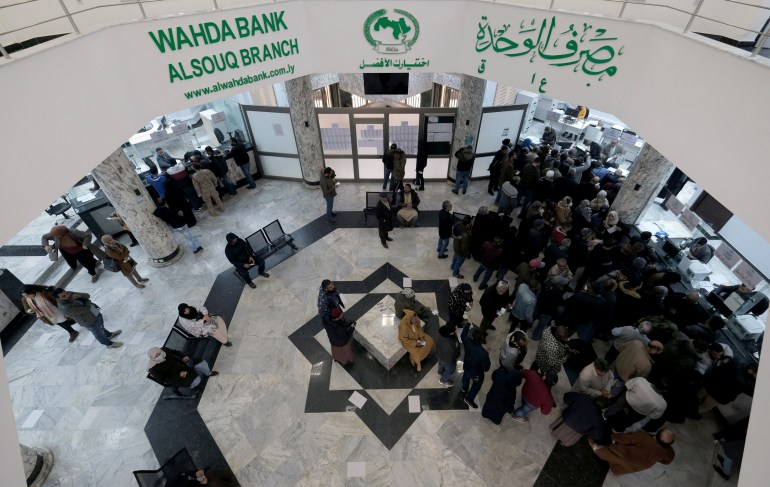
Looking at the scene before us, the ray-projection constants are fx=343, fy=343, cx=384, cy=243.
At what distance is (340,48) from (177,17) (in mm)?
3236

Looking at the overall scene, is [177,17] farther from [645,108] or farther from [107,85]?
[645,108]

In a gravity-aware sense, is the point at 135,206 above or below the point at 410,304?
above

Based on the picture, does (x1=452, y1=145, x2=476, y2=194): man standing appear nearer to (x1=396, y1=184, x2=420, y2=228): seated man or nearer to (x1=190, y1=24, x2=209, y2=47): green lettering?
(x1=396, y1=184, x2=420, y2=228): seated man

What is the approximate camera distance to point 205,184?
967cm

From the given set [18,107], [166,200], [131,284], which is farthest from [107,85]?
[131,284]

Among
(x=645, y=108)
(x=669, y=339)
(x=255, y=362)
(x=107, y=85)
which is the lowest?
(x=255, y=362)

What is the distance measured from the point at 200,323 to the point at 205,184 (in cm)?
493

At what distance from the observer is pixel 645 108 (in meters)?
5.43

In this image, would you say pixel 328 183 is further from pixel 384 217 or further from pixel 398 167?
pixel 398 167

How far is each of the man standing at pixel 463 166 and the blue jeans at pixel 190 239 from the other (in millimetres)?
7663

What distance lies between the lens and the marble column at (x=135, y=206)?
7.18 meters

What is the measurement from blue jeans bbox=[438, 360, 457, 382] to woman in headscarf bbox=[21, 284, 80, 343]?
7.25 m

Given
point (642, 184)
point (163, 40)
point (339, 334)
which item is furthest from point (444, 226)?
point (163, 40)

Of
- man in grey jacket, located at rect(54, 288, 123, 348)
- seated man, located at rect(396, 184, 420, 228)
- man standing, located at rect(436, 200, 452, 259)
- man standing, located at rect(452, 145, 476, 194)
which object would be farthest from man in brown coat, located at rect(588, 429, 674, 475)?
man in grey jacket, located at rect(54, 288, 123, 348)
